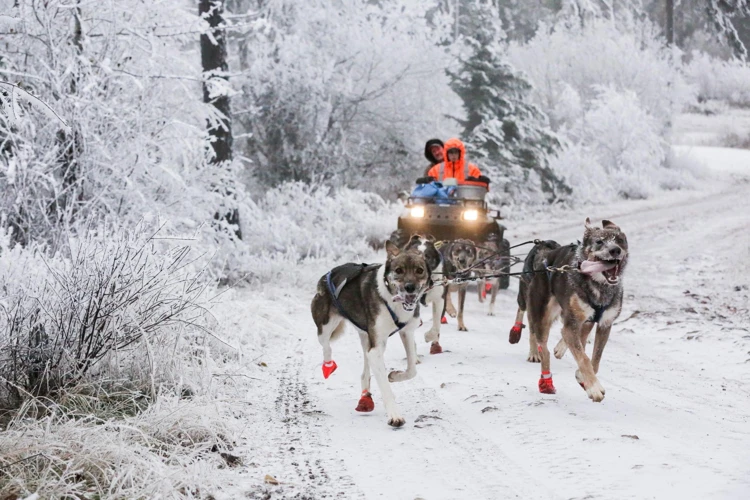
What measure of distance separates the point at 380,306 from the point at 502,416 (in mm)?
1170

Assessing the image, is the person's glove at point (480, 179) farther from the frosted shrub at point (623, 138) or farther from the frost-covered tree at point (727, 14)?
the frost-covered tree at point (727, 14)

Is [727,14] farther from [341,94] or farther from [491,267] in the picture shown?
[491,267]

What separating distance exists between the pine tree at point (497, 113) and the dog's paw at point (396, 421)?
16.7 m

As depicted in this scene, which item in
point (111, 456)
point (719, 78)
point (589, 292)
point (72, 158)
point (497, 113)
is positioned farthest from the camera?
point (719, 78)

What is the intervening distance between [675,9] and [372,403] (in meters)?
35.1

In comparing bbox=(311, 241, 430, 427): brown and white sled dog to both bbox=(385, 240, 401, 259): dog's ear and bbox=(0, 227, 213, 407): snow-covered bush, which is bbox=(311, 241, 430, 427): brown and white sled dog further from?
bbox=(0, 227, 213, 407): snow-covered bush

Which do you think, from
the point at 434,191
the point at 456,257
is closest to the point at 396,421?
the point at 456,257

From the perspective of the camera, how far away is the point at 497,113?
21.8 metres

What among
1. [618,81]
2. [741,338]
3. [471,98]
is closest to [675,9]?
[618,81]

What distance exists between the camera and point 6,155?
26.9 feet

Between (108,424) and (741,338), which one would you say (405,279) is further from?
(741,338)

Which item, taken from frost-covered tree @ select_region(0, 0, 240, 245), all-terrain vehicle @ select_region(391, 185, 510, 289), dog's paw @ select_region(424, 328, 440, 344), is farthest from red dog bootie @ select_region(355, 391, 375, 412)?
all-terrain vehicle @ select_region(391, 185, 510, 289)

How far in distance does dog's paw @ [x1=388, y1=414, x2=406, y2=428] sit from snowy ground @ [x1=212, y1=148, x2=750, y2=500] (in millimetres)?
41

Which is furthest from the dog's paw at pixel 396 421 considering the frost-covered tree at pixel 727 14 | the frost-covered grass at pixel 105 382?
the frost-covered tree at pixel 727 14
